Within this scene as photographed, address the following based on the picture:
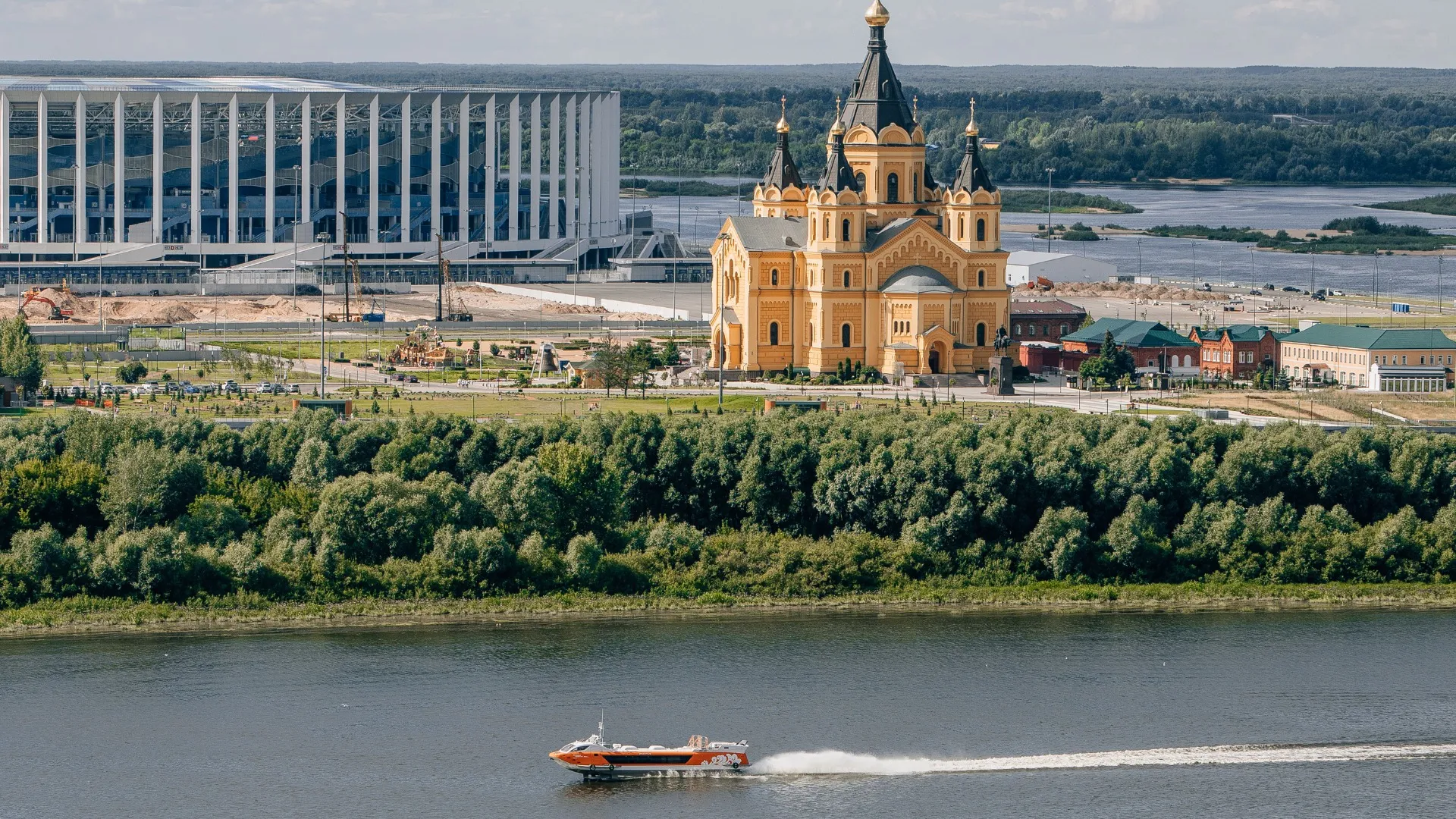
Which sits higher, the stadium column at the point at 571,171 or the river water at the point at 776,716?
the stadium column at the point at 571,171

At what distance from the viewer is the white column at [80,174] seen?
3000 inches

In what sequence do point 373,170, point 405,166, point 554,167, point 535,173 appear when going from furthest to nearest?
1. point 554,167
2. point 535,173
3. point 405,166
4. point 373,170

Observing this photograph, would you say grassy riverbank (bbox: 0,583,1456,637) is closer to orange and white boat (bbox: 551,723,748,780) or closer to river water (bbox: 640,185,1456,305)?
orange and white boat (bbox: 551,723,748,780)

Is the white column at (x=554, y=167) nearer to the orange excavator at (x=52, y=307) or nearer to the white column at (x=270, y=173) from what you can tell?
the white column at (x=270, y=173)

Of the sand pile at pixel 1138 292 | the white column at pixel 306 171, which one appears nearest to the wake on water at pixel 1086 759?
the sand pile at pixel 1138 292

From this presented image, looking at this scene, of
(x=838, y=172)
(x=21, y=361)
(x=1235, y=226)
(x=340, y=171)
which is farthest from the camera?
(x=1235, y=226)

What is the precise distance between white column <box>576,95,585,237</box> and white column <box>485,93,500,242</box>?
17.8 ft

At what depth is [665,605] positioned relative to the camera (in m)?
34.3

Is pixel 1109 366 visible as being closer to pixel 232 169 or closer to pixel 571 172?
pixel 232 169

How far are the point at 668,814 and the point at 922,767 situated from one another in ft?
9.47

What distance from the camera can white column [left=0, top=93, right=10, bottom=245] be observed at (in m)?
Answer: 76.3

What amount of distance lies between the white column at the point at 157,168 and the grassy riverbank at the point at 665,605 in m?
45.9

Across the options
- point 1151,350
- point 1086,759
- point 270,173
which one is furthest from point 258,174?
point 1086,759

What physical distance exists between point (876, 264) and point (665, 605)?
20507mm
